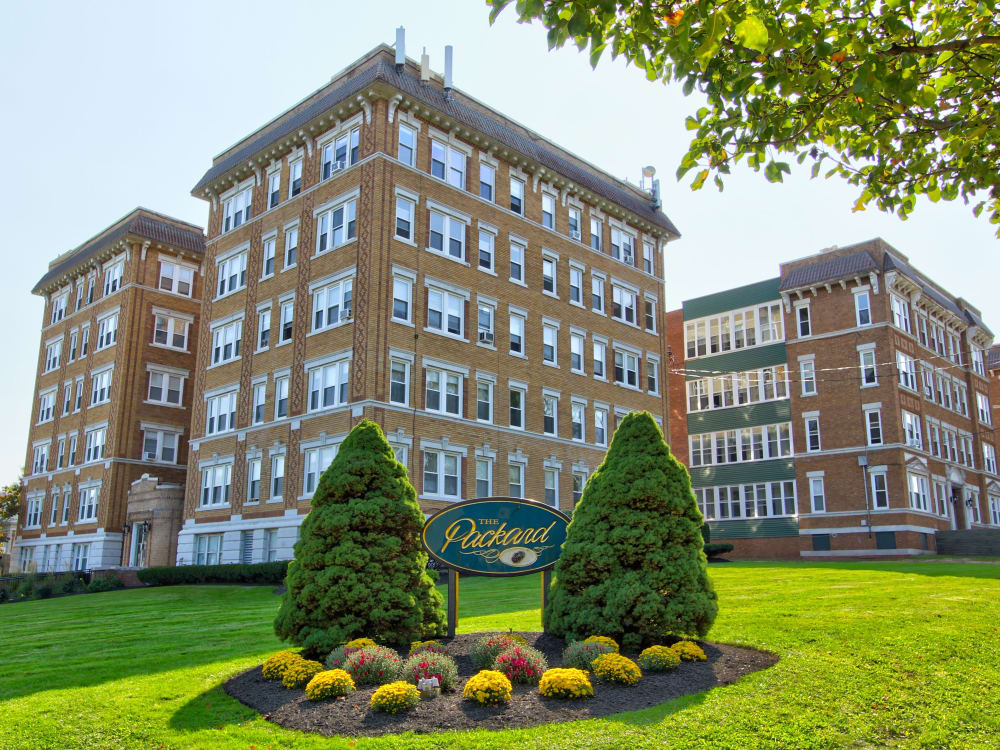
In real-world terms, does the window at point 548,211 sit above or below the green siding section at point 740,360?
above

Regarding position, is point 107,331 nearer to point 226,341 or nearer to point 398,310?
point 226,341

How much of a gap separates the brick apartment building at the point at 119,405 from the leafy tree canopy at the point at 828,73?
38.4 meters

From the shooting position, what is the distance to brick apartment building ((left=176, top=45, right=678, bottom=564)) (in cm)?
3278

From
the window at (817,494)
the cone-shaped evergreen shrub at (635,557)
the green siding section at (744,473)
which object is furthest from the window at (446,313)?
the window at (817,494)

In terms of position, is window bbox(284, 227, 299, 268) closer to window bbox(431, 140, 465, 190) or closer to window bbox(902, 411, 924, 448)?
window bbox(431, 140, 465, 190)

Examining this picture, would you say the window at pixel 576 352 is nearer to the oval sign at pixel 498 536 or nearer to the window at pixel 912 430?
the window at pixel 912 430

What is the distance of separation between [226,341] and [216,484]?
21.7 ft

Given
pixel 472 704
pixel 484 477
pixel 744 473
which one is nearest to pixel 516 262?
pixel 484 477

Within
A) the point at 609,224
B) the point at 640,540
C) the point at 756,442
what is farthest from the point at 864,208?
the point at 756,442

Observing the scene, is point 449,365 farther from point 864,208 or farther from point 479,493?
point 864,208

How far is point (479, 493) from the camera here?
114ft

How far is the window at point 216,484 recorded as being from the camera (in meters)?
37.3

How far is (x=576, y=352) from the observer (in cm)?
4119

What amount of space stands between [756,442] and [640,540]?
4395cm
